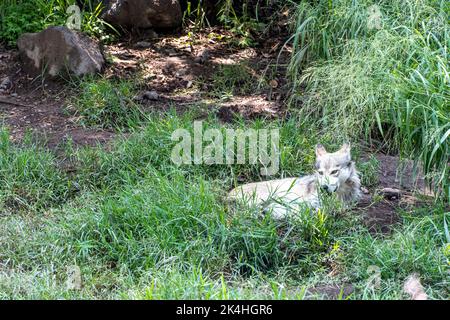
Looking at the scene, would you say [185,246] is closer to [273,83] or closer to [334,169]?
[334,169]

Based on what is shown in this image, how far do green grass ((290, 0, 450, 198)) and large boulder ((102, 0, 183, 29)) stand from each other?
6.78 feet

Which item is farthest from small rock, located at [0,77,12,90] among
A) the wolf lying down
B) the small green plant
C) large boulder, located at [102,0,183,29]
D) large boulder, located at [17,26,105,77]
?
the wolf lying down

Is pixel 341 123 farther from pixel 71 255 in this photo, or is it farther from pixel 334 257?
pixel 71 255

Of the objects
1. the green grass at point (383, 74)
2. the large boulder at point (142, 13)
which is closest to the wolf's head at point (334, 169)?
the green grass at point (383, 74)

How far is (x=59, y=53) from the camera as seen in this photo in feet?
27.7

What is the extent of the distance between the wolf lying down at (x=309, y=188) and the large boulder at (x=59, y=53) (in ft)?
9.92

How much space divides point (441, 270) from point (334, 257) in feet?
2.51

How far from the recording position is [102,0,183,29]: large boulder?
9.34 metres

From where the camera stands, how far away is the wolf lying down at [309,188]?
5871 mm

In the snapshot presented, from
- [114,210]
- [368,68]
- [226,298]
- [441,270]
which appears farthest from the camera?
[368,68]

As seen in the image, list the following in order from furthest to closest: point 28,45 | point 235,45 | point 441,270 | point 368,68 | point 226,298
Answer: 1. point 235,45
2. point 28,45
3. point 368,68
4. point 441,270
5. point 226,298

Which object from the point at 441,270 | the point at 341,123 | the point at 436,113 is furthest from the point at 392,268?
the point at 341,123

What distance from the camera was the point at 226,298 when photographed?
14.2ft

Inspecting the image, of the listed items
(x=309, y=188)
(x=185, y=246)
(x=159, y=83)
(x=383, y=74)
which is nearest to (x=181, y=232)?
(x=185, y=246)
